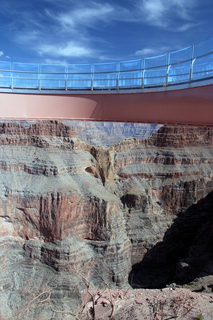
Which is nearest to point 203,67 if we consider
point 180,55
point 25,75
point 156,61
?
point 180,55

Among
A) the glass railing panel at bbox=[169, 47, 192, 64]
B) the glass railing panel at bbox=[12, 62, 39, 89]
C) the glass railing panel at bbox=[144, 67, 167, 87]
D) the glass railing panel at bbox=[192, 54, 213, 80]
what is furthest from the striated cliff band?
the glass railing panel at bbox=[12, 62, 39, 89]

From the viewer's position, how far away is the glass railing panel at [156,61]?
598 inches

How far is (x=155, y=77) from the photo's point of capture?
1527 cm

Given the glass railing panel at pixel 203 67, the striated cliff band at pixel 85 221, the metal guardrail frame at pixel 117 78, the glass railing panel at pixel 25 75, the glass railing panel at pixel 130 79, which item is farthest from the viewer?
the striated cliff band at pixel 85 221

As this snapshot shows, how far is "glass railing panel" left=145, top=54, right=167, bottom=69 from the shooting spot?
1519 centimetres

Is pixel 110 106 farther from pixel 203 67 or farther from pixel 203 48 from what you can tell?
pixel 203 48

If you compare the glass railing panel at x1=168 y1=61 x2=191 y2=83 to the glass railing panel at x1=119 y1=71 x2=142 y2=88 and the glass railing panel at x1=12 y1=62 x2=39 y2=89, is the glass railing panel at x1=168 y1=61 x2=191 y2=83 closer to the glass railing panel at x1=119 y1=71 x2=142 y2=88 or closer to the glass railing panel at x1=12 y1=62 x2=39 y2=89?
the glass railing panel at x1=119 y1=71 x2=142 y2=88

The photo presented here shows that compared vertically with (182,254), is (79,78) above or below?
above

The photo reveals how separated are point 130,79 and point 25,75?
7.16m

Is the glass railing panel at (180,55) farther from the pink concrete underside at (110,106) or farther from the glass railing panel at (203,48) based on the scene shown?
the pink concrete underside at (110,106)

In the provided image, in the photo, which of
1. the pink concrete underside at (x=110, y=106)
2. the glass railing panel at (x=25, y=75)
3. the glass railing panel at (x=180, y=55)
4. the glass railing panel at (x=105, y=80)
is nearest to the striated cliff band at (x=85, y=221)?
the pink concrete underside at (x=110, y=106)

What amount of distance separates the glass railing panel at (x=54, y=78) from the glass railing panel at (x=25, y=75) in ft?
1.54

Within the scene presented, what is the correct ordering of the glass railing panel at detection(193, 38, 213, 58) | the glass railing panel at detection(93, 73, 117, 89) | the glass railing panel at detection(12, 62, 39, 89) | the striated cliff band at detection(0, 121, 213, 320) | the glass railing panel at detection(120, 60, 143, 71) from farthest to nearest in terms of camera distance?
the striated cliff band at detection(0, 121, 213, 320) → the glass railing panel at detection(12, 62, 39, 89) → the glass railing panel at detection(93, 73, 117, 89) → the glass railing panel at detection(120, 60, 143, 71) → the glass railing panel at detection(193, 38, 213, 58)

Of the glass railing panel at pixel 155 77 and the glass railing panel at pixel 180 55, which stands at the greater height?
the glass railing panel at pixel 180 55
